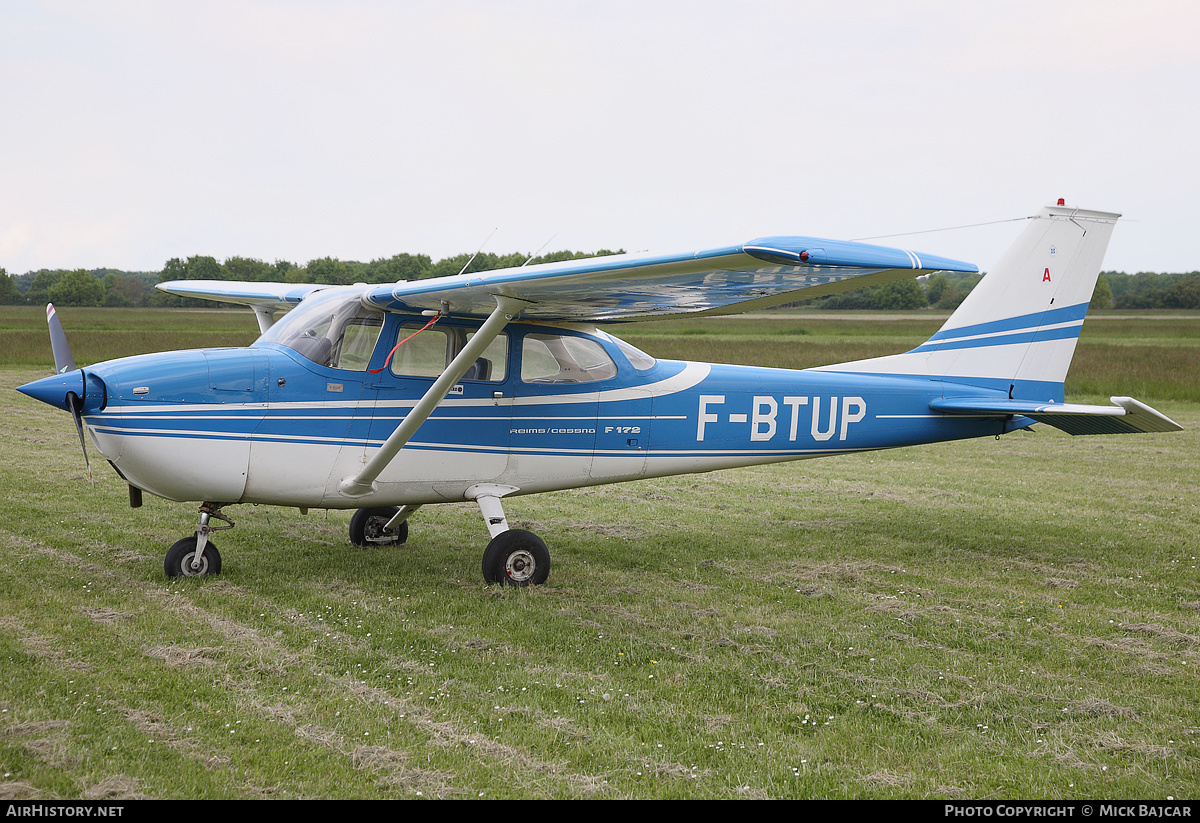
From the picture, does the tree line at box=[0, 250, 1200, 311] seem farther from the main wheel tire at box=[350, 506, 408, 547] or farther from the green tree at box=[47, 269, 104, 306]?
the main wheel tire at box=[350, 506, 408, 547]

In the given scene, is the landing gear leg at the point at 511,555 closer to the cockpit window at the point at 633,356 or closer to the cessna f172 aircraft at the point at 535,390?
the cessna f172 aircraft at the point at 535,390

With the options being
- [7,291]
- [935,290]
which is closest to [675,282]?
[7,291]

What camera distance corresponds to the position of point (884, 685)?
4.68 metres

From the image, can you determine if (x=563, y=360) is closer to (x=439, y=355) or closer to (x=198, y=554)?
(x=439, y=355)

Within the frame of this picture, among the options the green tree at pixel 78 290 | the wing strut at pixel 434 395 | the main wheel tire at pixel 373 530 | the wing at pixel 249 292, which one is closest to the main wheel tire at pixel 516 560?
the wing strut at pixel 434 395

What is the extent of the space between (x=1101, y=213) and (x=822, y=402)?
340 centimetres

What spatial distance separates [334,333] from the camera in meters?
6.37

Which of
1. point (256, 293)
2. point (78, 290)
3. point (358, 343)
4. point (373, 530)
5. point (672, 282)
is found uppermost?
point (78, 290)

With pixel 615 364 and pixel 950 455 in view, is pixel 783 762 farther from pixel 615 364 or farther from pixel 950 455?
pixel 950 455

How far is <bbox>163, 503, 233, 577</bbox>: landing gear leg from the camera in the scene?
636 cm

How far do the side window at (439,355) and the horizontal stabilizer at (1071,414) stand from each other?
14.1 feet

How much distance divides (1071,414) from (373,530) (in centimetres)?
644

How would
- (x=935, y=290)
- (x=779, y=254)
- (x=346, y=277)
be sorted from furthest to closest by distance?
(x=935, y=290)
(x=346, y=277)
(x=779, y=254)
